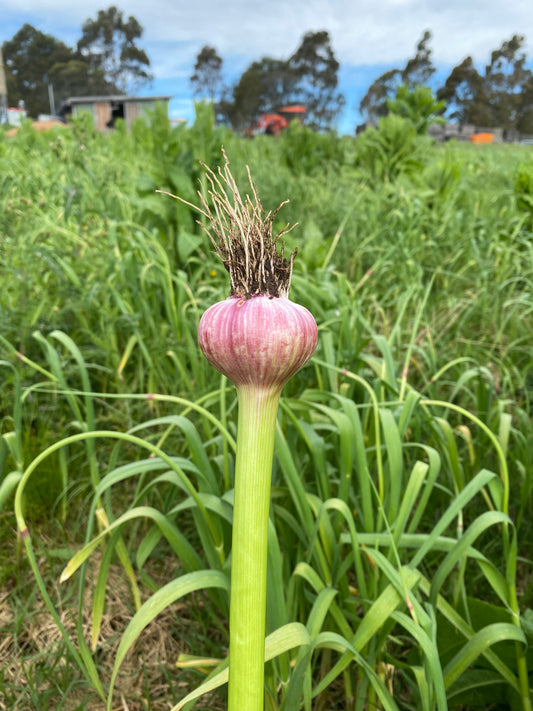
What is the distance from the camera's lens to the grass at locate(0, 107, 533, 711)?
124 centimetres

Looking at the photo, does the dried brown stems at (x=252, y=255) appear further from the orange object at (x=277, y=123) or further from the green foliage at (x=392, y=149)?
the orange object at (x=277, y=123)

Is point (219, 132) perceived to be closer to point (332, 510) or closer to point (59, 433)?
point (59, 433)

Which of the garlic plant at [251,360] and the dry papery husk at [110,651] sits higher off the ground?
the garlic plant at [251,360]

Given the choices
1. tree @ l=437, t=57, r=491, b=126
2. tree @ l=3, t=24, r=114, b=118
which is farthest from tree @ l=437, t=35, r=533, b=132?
tree @ l=3, t=24, r=114, b=118

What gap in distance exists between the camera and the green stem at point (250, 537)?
2.13ft

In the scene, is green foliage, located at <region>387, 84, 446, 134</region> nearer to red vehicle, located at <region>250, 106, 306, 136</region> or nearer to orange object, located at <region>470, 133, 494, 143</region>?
red vehicle, located at <region>250, 106, 306, 136</region>

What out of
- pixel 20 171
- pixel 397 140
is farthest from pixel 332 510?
pixel 397 140

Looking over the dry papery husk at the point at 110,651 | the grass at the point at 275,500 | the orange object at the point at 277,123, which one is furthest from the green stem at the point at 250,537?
the orange object at the point at 277,123

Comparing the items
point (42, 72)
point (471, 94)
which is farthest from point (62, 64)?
point (471, 94)

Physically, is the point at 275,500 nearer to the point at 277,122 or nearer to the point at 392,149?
the point at 392,149

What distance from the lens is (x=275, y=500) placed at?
65.3 inches

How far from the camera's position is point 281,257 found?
638 mm

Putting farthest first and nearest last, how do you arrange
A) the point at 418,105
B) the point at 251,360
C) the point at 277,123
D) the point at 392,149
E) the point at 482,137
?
the point at 482,137, the point at 277,123, the point at 418,105, the point at 392,149, the point at 251,360

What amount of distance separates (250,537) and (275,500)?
3.40ft
